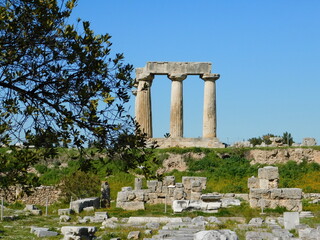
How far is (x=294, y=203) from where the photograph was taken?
23047mm

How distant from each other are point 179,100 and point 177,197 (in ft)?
56.4

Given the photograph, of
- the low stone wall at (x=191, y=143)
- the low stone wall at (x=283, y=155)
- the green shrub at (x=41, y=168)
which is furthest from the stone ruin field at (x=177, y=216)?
the low stone wall at (x=191, y=143)

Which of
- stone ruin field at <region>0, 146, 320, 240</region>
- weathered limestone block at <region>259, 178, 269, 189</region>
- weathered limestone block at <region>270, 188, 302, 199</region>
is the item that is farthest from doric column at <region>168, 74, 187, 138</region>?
weathered limestone block at <region>270, 188, 302, 199</region>

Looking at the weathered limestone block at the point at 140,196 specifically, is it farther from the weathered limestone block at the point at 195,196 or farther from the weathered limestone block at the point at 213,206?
the weathered limestone block at the point at 213,206

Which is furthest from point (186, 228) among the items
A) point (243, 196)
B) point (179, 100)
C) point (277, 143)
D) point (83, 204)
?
point (179, 100)

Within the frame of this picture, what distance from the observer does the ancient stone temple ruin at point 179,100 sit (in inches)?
1599

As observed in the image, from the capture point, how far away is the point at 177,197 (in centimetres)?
2514

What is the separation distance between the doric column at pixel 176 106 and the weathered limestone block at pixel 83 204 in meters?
15.5

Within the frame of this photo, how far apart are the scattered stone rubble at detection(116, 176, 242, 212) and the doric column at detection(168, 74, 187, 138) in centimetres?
1290

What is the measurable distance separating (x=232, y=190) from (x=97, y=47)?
23.0 metres

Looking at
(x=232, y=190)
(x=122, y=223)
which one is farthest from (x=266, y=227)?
(x=232, y=190)

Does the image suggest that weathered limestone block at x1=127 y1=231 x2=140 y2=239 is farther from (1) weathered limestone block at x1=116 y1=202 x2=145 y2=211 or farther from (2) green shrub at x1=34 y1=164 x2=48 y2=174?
(2) green shrub at x1=34 y1=164 x2=48 y2=174

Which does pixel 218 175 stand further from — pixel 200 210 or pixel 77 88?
pixel 77 88

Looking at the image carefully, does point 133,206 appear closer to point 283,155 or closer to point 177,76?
point 283,155
